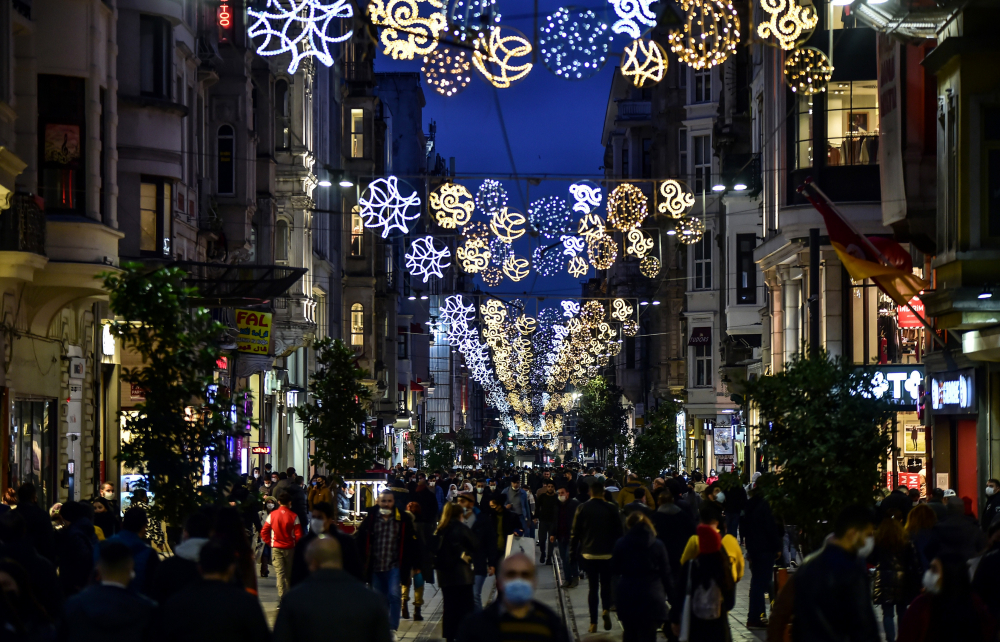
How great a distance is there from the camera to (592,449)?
111188 millimetres

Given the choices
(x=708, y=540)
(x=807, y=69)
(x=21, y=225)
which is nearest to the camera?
(x=708, y=540)

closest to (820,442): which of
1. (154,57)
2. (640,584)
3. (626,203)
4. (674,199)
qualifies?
(640,584)

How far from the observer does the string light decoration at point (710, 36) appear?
18266mm

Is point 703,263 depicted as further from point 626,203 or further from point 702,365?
point 626,203

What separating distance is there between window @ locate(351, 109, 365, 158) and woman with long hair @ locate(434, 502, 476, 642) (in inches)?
2370

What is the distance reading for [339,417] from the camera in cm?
3369

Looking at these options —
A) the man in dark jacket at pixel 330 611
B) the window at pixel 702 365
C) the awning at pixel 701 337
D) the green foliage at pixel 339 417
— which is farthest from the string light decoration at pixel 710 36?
the window at pixel 702 365

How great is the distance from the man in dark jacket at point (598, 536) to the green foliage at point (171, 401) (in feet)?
16.0

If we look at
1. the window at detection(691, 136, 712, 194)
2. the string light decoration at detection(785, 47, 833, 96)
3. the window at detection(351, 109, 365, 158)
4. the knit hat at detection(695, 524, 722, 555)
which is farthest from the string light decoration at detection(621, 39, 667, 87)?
A: the window at detection(351, 109, 365, 158)

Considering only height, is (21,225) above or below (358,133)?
below

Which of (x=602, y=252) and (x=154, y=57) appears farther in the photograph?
(x=602, y=252)

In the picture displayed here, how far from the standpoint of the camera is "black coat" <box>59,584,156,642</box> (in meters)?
8.27

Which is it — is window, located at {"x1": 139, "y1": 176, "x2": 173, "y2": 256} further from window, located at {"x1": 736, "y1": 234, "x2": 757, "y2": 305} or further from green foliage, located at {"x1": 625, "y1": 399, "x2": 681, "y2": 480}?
green foliage, located at {"x1": 625, "y1": 399, "x2": 681, "y2": 480}

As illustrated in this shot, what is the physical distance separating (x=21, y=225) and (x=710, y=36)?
38.2 feet
